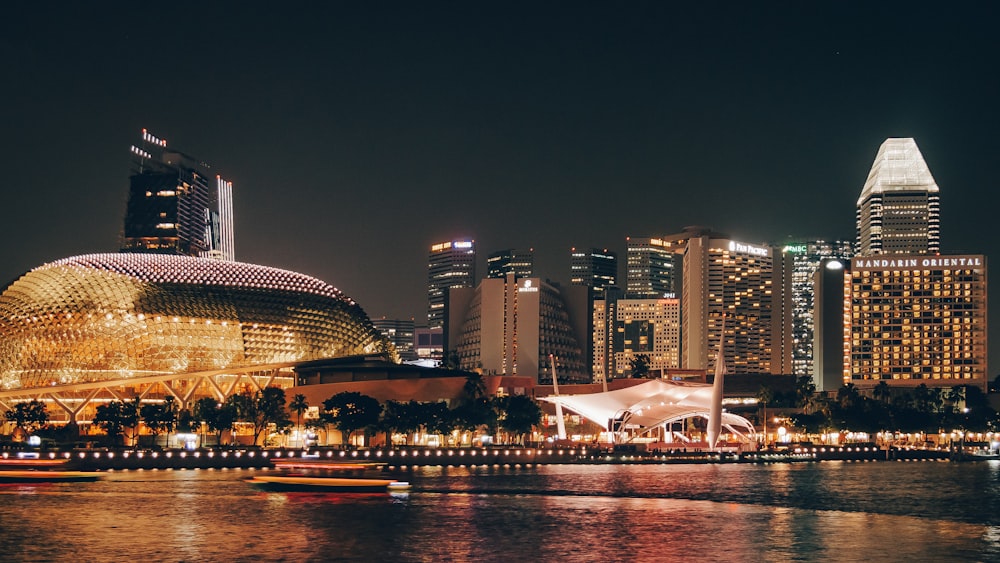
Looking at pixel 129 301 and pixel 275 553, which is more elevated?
pixel 129 301

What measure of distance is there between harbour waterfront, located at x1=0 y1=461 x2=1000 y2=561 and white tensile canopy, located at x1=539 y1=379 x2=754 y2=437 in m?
50.8

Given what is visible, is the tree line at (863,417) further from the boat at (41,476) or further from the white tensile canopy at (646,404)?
the boat at (41,476)

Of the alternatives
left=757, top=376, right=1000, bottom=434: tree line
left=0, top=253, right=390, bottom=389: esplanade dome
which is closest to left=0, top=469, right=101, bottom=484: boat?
left=0, top=253, right=390, bottom=389: esplanade dome

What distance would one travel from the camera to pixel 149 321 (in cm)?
15138

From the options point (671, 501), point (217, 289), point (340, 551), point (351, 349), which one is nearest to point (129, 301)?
point (217, 289)

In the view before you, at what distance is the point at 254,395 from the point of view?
150 meters

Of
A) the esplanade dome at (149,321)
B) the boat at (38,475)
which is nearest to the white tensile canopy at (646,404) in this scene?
the esplanade dome at (149,321)

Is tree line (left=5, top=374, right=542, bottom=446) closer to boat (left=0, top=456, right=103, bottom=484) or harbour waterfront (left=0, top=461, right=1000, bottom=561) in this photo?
harbour waterfront (left=0, top=461, right=1000, bottom=561)

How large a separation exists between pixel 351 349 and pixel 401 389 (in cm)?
1543

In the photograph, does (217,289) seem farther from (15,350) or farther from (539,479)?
(539,479)

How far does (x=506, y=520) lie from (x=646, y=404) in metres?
89.5

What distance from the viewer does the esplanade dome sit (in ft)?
488

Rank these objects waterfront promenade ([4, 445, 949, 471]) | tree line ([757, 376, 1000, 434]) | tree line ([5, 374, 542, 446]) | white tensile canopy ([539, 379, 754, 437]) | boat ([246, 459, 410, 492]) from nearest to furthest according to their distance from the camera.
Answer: boat ([246, 459, 410, 492]) → waterfront promenade ([4, 445, 949, 471]) → tree line ([5, 374, 542, 446]) → white tensile canopy ([539, 379, 754, 437]) → tree line ([757, 376, 1000, 434])

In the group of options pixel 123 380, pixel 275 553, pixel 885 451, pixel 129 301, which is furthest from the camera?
pixel 885 451
